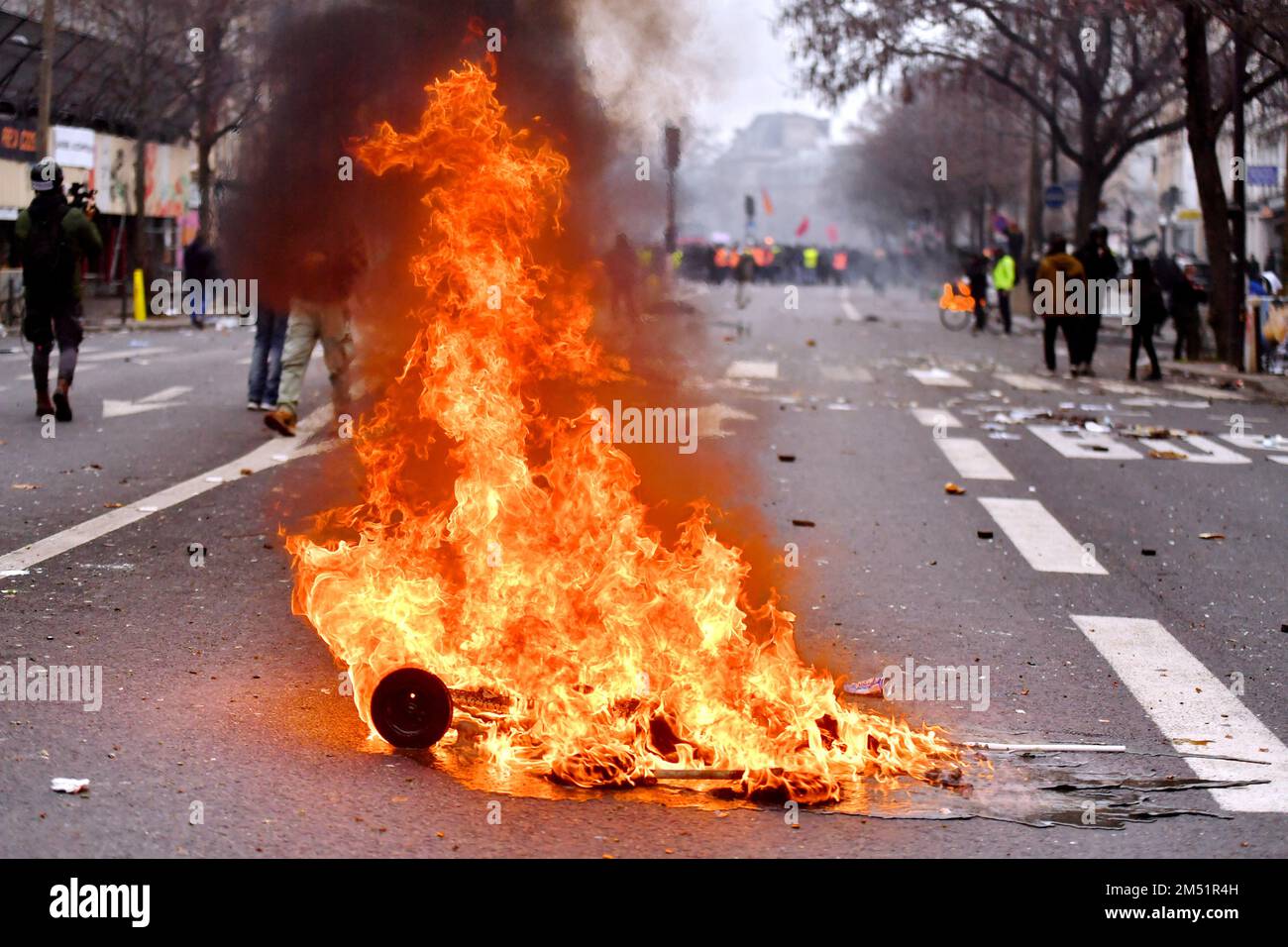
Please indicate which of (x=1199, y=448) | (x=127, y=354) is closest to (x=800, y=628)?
(x=1199, y=448)

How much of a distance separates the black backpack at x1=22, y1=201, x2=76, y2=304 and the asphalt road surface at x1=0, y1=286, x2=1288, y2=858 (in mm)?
1117

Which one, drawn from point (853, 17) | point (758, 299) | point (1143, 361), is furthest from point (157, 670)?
point (758, 299)

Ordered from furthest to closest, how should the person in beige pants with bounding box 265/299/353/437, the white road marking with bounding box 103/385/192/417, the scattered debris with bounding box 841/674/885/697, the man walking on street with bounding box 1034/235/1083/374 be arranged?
the man walking on street with bounding box 1034/235/1083/374 < the white road marking with bounding box 103/385/192/417 < the person in beige pants with bounding box 265/299/353/437 < the scattered debris with bounding box 841/674/885/697

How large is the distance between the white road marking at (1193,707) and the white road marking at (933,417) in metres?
8.69

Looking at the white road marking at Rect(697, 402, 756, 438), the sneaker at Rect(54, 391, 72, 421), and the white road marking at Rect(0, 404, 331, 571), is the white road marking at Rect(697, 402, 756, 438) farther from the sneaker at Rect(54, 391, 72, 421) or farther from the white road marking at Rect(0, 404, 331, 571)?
the sneaker at Rect(54, 391, 72, 421)

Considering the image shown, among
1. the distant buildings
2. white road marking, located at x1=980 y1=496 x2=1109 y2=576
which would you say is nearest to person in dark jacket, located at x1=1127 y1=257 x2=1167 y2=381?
white road marking, located at x1=980 y1=496 x2=1109 y2=576

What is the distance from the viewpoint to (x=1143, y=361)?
2709cm

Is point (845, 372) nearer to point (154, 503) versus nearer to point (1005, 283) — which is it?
point (154, 503)

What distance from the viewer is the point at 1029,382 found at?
22.0m

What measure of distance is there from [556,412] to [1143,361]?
2275 cm

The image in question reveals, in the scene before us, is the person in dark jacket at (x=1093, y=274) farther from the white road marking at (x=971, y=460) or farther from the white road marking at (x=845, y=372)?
the white road marking at (x=971, y=460)

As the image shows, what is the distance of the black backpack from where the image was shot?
1324 centimetres

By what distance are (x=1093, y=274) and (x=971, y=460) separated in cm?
1072
